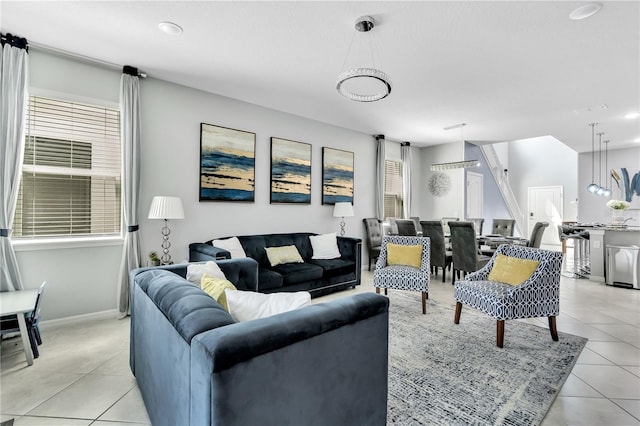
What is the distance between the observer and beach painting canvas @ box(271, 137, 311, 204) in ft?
15.6

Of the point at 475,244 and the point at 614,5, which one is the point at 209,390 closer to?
the point at 614,5

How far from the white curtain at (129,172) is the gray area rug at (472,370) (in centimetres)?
290

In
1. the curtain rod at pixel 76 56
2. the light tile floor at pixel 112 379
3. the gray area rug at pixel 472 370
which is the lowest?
the light tile floor at pixel 112 379

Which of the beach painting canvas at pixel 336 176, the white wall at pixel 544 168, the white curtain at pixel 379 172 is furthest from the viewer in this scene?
the white wall at pixel 544 168

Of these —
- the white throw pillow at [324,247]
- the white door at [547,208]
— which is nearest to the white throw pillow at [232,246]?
the white throw pillow at [324,247]

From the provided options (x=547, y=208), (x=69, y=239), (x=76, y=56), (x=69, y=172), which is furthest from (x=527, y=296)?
(x=547, y=208)

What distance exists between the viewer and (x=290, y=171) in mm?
4949

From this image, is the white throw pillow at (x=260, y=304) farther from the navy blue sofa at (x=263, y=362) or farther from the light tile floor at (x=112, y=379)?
the light tile floor at (x=112, y=379)

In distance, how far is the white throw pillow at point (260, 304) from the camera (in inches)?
51.0

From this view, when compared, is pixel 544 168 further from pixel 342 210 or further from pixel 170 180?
pixel 170 180

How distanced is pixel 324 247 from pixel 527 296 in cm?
274

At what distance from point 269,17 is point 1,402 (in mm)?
3228

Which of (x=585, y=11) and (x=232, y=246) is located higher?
(x=585, y=11)

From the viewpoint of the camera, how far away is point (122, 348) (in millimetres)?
2619
